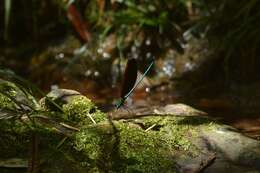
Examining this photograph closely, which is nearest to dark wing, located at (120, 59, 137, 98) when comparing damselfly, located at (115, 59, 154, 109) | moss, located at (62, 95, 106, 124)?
damselfly, located at (115, 59, 154, 109)

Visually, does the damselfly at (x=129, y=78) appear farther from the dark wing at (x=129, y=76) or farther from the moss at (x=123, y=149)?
the moss at (x=123, y=149)

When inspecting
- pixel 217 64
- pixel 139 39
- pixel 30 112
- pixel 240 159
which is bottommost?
pixel 240 159

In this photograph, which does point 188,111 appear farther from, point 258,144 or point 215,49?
point 215,49

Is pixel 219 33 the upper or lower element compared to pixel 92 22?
lower

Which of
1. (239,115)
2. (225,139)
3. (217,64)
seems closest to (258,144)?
(225,139)

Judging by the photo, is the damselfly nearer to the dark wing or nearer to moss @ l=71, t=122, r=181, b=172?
the dark wing

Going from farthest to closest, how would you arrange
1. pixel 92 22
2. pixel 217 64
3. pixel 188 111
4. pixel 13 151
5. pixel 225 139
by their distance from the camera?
pixel 92 22 < pixel 217 64 < pixel 188 111 < pixel 225 139 < pixel 13 151

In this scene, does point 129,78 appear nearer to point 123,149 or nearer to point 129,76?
point 129,76

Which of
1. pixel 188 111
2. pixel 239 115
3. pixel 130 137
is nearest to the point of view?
pixel 130 137

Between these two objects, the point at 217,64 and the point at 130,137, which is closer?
the point at 130,137
